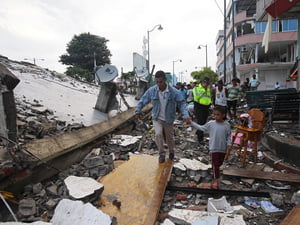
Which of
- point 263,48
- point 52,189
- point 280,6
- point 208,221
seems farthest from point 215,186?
point 263,48

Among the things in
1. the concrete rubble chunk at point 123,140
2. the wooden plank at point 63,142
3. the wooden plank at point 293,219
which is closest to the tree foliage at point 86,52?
the concrete rubble chunk at point 123,140

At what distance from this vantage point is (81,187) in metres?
3.08

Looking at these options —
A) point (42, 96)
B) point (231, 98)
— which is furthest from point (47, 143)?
point (231, 98)

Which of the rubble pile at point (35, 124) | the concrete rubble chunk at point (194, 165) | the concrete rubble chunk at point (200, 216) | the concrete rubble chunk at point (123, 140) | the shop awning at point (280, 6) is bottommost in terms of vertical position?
the concrete rubble chunk at point (200, 216)

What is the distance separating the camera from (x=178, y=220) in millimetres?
2689

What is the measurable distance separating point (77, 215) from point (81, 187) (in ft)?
1.89

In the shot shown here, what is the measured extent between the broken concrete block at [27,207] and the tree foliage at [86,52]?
37663 millimetres

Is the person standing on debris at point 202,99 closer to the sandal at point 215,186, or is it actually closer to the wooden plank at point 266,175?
the wooden plank at point 266,175

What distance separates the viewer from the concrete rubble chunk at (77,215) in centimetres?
246

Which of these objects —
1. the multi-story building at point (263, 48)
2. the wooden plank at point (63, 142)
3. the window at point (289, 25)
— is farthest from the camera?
the window at point (289, 25)

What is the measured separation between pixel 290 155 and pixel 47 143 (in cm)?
428

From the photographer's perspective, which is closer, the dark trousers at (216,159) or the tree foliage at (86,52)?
the dark trousers at (216,159)

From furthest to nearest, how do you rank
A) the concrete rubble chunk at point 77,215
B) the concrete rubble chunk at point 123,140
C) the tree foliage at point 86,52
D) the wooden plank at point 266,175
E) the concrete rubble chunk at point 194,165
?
the tree foliage at point 86,52
the concrete rubble chunk at point 123,140
the concrete rubble chunk at point 194,165
the wooden plank at point 266,175
the concrete rubble chunk at point 77,215

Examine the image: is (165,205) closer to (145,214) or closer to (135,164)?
(145,214)
